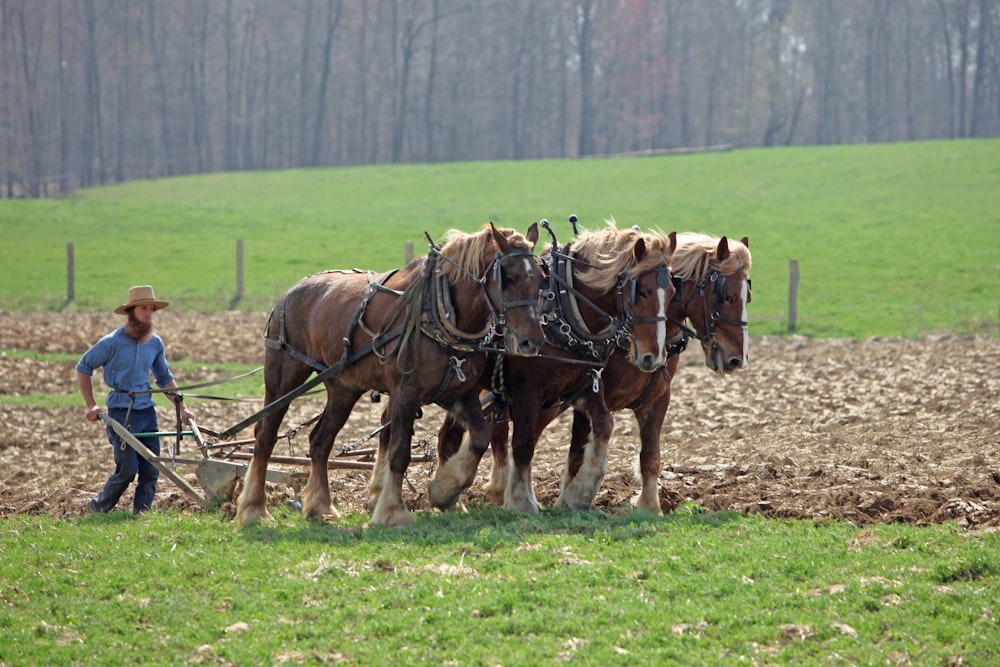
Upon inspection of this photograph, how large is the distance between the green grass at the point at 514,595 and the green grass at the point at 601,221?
1437 cm

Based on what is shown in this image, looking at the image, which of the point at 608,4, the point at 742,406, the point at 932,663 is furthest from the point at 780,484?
the point at 608,4

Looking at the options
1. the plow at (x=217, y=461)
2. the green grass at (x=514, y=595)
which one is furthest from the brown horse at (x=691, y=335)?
the plow at (x=217, y=461)

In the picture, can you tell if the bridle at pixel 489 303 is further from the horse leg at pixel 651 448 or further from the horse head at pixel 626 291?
the horse leg at pixel 651 448

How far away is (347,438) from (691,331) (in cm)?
479

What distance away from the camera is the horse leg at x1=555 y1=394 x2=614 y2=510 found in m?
7.47

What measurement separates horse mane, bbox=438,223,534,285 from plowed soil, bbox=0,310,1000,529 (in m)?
2.03

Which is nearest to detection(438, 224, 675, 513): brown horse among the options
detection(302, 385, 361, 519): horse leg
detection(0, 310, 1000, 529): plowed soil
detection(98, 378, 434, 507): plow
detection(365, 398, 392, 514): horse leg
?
detection(0, 310, 1000, 529): plowed soil

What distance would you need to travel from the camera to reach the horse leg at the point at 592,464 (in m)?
7.47

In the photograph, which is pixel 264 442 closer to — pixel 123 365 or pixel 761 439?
pixel 123 365

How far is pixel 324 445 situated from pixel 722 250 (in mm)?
3388

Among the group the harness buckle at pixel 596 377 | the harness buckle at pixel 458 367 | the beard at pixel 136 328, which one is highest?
the beard at pixel 136 328

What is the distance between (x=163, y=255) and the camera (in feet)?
97.9

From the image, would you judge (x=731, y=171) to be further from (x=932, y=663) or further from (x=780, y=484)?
(x=932, y=663)

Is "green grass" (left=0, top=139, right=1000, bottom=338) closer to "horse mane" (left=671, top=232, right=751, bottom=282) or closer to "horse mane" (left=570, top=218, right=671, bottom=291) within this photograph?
"horse mane" (left=671, top=232, right=751, bottom=282)
